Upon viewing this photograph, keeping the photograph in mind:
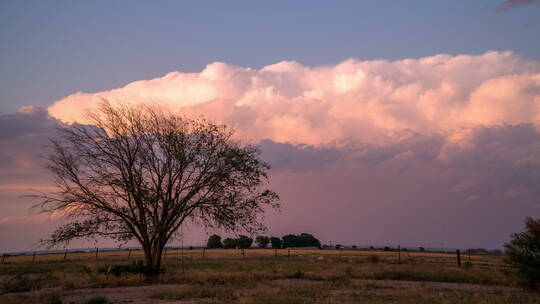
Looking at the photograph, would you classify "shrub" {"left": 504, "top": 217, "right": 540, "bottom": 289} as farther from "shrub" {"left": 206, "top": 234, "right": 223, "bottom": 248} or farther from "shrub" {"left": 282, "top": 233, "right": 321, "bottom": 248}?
"shrub" {"left": 282, "top": 233, "right": 321, "bottom": 248}

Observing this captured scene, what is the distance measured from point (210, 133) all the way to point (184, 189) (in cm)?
390

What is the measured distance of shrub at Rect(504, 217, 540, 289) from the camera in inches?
894

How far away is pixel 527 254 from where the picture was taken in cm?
2320

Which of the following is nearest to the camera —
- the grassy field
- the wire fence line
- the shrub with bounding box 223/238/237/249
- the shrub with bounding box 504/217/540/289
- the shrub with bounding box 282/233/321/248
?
the grassy field

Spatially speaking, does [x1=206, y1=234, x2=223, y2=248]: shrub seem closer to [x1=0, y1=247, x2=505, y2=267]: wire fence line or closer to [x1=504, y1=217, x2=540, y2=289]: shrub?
[x1=0, y1=247, x2=505, y2=267]: wire fence line

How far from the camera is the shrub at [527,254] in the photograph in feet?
74.5

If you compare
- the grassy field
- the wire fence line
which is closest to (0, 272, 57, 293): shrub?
the grassy field

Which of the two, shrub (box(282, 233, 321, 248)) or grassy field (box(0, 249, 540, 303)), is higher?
shrub (box(282, 233, 321, 248))

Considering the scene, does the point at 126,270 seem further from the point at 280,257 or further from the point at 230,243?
the point at 230,243

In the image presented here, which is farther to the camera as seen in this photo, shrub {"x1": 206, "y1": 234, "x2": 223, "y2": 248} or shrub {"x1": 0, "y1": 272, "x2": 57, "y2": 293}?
shrub {"x1": 206, "y1": 234, "x2": 223, "y2": 248}

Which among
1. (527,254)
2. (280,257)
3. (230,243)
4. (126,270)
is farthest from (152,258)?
(230,243)

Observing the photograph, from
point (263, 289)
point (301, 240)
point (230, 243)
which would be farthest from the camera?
point (301, 240)

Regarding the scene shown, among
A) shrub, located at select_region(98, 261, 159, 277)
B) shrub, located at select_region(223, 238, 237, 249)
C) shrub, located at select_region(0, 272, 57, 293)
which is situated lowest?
shrub, located at select_region(0, 272, 57, 293)

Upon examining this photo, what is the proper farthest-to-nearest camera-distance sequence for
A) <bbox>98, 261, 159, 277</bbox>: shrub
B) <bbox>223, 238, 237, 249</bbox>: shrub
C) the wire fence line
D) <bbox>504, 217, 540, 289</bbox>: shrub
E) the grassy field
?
<bbox>223, 238, 237, 249</bbox>: shrub
the wire fence line
<bbox>98, 261, 159, 277</bbox>: shrub
<bbox>504, 217, 540, 289</bbox>: shrub
the grassy field
